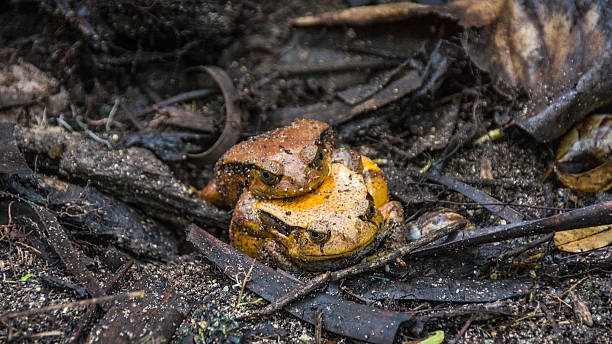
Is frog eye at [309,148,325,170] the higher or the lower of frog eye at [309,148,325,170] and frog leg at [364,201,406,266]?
the higher

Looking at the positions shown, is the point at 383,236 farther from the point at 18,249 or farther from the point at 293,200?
the point at 18,249

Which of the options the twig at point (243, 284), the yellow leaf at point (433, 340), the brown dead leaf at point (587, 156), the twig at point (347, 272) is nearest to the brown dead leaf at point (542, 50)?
the brown dead leaf at point (587, 156)

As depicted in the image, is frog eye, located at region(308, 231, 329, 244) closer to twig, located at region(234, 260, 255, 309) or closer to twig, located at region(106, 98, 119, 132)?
twig, located at region(234, 260, 255, 309)

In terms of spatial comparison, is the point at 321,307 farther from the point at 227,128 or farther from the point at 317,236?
the point at 227,128

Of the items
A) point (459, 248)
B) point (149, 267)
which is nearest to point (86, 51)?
point (149, 267)

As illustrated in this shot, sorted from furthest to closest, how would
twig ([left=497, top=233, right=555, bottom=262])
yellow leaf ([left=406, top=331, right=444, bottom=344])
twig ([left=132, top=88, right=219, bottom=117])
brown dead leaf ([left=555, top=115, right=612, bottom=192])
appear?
twig ([left=132, top=88, right=219, bottom=117]) < brown dead leaf ([left=555, top=115, right=612, bottom=192]) < twig ([left=497, top=233, right=555, bottom=262]) < yellow leaf ([left=406, top=331, right=444, bottom=344])

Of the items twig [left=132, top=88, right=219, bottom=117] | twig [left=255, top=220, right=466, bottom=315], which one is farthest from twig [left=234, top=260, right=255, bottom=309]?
twig [left=132, top=88, right=219, bottom=117]
